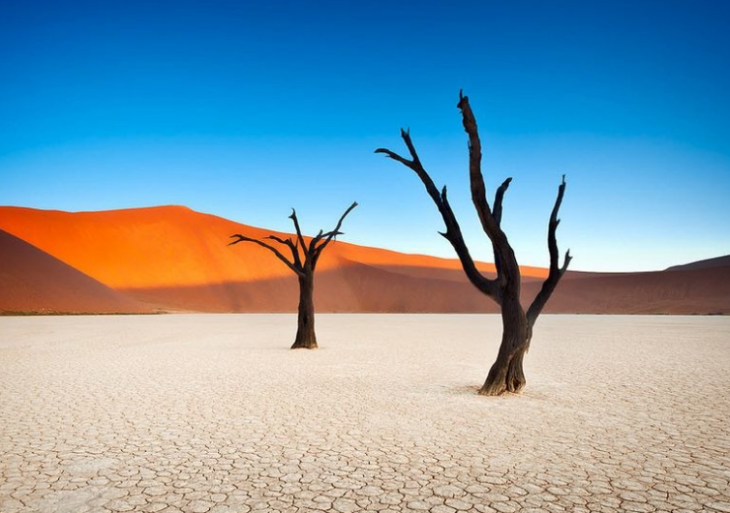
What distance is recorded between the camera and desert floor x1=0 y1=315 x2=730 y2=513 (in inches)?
170

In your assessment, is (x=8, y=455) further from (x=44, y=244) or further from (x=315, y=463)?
(x=44, y=244)

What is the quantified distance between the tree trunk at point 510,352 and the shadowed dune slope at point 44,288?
1630 inches

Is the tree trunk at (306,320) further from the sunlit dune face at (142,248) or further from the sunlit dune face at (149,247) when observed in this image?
the sunlit dune face at (142,248)

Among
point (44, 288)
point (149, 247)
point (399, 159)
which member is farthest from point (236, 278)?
point (399, 159)

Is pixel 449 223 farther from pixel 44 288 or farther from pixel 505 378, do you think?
pixel 44 288

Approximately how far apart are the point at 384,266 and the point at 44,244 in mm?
49409

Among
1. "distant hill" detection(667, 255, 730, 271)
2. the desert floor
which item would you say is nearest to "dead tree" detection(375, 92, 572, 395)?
the desert floor

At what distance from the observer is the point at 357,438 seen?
616 centimetres

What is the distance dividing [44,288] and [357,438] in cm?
4519

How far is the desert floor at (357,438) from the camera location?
4320 millimetres

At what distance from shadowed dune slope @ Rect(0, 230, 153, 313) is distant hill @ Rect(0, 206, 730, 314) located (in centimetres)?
1020

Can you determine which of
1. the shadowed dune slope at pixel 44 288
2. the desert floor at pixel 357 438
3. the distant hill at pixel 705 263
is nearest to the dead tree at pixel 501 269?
the desert floor at pixel 357 438

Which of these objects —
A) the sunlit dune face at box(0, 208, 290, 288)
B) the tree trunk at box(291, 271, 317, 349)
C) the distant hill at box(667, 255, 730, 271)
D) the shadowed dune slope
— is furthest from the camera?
the distant hill at box(667, 255, 730, 271)

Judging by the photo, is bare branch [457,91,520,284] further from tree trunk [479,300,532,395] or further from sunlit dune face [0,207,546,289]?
sunlit dune face [0,207,546,289]
